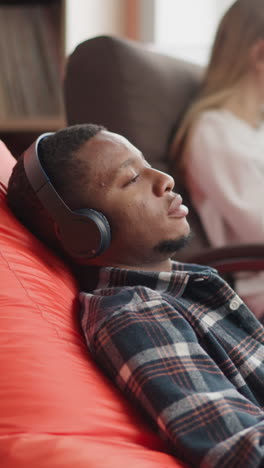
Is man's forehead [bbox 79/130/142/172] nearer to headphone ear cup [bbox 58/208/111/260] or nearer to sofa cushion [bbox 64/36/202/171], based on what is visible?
headphone ear cup [bbox 58/208/111/260]

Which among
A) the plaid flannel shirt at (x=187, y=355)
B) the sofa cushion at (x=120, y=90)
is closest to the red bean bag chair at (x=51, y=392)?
the plaid flannel shirt at (x=187, y=355)

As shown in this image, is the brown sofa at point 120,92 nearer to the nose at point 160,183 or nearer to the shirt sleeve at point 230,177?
the shirt sleeve at point 230,177

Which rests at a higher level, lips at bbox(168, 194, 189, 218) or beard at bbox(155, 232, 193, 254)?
lips at bbox(168, 194, 189, 218)

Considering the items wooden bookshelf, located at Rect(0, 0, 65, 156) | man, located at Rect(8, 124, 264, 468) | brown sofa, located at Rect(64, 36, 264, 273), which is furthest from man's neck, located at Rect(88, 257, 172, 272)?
wooden bookshelf, located at Rect(0, 0, 65, 156)

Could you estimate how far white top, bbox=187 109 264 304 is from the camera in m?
1.65

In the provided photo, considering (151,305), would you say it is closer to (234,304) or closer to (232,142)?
(234,304)

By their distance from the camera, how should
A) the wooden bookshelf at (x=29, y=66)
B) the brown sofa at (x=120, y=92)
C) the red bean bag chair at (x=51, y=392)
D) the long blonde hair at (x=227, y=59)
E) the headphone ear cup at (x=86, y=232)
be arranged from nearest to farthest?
the red bean bag chair at (x=51, y=392) → the headphone ear cup at (x=86, y=232) → the brown sofa at (x=120, y=92) → the long blonde hair at (x=227, y=59) → the wooden bookshelf at (x=29, y=66)

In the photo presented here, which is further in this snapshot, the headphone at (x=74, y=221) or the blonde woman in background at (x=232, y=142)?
the blonde woman in background at (x=232, y=142)

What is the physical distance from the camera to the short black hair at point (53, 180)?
90cm

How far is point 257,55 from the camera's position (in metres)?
1.83

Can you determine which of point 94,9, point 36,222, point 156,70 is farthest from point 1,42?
point 36,222

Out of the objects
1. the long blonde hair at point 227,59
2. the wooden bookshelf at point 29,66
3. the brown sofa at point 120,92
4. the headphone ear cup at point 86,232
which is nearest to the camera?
the headphone ear cup at point 86,232

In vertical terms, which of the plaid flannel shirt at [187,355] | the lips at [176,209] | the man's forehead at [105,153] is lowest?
the plaid flannel shirt at [187,355]

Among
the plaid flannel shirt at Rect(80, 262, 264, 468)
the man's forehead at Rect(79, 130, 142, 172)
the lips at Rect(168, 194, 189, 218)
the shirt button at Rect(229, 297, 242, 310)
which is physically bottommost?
the shirt button at Rect(229, 297, 242, 310)
